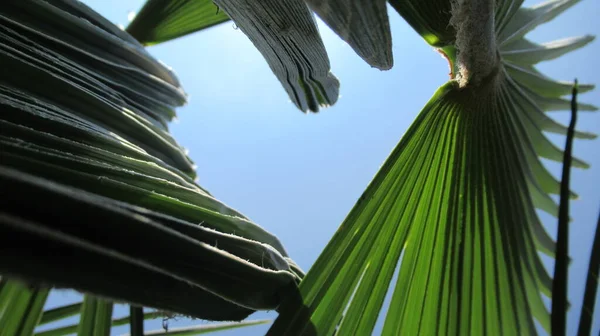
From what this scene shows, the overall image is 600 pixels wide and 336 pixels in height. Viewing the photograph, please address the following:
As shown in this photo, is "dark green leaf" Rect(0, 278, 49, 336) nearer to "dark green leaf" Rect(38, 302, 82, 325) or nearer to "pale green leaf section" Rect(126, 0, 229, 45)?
"dark green leaf" Rect(38, 302, 82, 325)

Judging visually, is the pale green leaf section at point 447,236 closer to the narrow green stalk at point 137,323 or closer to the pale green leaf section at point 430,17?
the pale green leaf section at point 430,17

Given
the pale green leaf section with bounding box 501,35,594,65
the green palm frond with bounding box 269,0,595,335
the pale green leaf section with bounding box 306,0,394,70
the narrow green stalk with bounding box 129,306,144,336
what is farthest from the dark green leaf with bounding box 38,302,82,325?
the pale green leaf section with bounding box 501,35,594,65

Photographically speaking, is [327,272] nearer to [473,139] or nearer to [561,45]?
[473,139]

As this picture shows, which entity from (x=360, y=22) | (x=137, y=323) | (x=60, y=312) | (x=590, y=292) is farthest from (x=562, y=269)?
(x=60, y=312)

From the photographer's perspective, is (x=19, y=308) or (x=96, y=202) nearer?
(x=96, y=202)

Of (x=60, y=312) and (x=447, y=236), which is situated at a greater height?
(x=447, y=236)

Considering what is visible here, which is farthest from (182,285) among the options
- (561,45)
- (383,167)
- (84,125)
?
(561,45)

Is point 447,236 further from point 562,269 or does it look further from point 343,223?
point 562,269

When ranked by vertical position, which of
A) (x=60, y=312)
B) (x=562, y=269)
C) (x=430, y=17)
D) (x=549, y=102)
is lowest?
(x=60, y=312)
